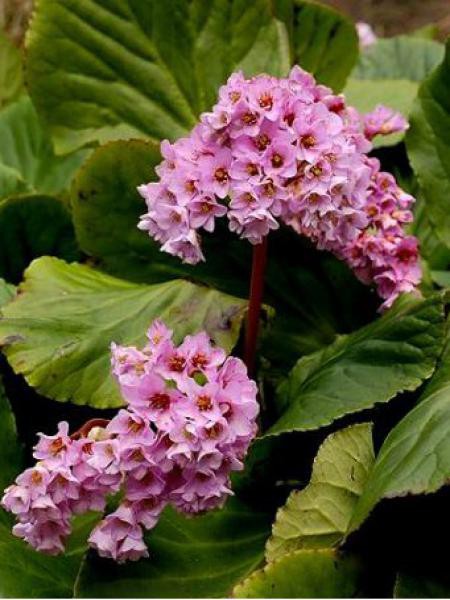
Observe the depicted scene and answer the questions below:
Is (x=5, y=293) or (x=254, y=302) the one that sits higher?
(x=254, y=302)

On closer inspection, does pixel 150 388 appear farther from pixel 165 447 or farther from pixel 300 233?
pixel 300 233

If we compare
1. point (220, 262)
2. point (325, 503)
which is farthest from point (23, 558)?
point (220, 262)

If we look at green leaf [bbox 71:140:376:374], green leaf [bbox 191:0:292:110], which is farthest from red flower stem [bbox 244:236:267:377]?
green leaf [bbox 191:0:292:110]

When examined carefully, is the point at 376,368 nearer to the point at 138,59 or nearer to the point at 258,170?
the point at 258,170

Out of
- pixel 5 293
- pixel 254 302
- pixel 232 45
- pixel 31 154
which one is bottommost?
pixel 31 154

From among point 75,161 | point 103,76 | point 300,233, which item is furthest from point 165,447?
point 75,161

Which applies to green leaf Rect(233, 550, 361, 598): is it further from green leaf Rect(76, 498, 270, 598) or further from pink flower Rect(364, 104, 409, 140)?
pink flower Rect(364, 104, 409, 140)

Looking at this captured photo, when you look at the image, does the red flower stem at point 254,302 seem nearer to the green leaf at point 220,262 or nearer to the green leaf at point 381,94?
the green leaf at point 220,262
